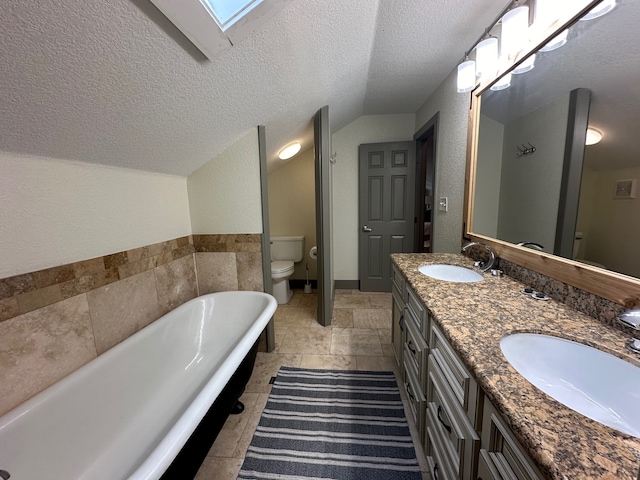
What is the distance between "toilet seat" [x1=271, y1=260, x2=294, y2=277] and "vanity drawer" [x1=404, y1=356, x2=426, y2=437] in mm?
1648

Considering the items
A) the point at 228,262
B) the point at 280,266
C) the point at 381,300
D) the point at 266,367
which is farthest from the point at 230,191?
the point at 381,300

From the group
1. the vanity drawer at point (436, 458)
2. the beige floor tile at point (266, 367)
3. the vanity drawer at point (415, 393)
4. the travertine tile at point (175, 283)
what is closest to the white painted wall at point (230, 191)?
the travertine tile at point (175, 283)

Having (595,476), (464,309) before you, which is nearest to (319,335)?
(464,309)

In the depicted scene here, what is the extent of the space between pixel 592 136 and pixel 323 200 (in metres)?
1.66

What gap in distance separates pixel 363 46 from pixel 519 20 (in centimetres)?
83

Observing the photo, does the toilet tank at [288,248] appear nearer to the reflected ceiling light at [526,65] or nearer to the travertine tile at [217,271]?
the travertine tile at [217,271]

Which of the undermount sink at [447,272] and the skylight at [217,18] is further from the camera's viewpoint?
the undermount sink at [447,272]

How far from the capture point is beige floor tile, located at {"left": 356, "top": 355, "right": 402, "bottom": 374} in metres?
1.84

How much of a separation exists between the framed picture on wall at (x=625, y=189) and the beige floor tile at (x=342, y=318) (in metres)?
2.04

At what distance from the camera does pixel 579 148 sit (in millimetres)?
928

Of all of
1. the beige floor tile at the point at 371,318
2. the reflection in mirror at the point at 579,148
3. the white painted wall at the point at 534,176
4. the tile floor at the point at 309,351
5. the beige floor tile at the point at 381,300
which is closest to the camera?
the reflection in mirror at the point at 579,148

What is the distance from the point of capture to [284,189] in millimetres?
3303

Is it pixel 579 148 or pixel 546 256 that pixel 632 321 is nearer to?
pixel 546 256

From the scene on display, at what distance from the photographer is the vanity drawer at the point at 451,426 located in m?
0.68
